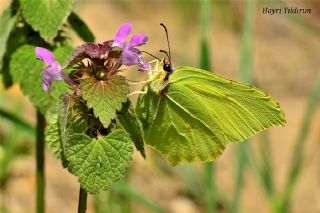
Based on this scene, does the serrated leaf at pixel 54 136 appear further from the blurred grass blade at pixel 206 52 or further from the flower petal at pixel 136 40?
the blurred grass blade at pixel 206 52

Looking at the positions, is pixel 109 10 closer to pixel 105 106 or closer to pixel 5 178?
pixel 5 178

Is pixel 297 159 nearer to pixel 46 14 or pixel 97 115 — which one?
pixel 46 14

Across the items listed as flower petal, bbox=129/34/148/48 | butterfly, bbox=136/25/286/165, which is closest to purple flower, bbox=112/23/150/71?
flower petal, bbox=129/34/148/48

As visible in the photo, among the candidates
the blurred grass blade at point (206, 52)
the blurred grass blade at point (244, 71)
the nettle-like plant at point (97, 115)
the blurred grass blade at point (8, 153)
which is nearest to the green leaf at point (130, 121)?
the nettle-like plant at point (97, 115)

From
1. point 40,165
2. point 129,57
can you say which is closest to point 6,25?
point 40,165

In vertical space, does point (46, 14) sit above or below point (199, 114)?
above

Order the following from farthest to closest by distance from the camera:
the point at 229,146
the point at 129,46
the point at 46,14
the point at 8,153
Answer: the point at 229,146, the point at 8,153, the point at 46,14, the point at 129,46

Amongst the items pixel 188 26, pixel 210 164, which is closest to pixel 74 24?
pixel 210 164

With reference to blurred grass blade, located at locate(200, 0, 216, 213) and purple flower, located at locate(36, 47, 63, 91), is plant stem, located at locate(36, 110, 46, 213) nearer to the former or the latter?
purple flower, located at locate(36, 47, 63, 91)
